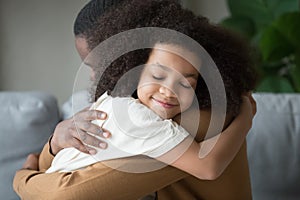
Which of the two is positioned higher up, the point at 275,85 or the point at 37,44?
the point at 37,44

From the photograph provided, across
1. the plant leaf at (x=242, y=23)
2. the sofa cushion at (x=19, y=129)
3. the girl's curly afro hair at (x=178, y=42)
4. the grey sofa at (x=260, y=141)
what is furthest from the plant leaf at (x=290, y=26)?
the girl's curly afro hair at (x=178, y=42)

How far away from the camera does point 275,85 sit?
2.37 m

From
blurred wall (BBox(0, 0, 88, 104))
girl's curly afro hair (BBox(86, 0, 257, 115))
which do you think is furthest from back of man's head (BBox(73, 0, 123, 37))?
blurred wall (BBox(0, 0, 88, 104))

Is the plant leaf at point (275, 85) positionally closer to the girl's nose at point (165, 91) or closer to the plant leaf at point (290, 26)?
the plant leaf at point (290, 26)

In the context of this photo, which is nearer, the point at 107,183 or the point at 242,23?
the point at 107,183

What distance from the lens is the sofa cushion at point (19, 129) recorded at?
5.00 ft

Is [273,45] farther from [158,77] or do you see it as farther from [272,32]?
[158,77]

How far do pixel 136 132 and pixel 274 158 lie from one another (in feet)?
2.36

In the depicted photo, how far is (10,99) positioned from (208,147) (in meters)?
0.76

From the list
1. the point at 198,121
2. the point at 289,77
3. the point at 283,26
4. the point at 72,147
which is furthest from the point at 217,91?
the point at 289,77

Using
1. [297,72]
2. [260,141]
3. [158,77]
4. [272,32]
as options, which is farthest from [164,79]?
[297,72]

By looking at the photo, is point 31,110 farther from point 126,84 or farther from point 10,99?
point 126,84

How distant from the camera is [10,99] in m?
1.59

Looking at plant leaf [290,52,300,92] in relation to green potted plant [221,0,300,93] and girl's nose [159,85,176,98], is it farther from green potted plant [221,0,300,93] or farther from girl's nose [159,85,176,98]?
girl's nose [159,85,176,98]
